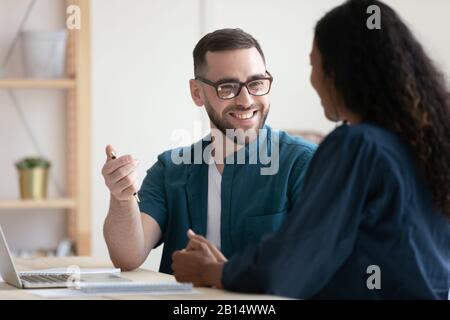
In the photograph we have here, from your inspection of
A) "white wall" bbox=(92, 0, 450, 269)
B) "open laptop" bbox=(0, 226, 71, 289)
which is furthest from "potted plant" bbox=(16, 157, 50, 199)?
"open laptop" bbox=(0, 226, 71, 289)

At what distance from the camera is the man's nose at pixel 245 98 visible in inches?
89.4

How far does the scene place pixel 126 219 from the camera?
212 cm

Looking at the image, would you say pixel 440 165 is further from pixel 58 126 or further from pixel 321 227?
pixel 58 126

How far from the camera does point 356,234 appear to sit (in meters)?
1.47

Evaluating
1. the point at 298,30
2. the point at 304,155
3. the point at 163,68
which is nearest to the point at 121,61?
the point at 163,68

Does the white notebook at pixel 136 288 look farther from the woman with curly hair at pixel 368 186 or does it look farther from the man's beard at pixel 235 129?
the man's beard at pixel 235 129

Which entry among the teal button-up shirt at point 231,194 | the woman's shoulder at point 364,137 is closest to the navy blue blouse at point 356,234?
the woman's shoulder at point 364,137

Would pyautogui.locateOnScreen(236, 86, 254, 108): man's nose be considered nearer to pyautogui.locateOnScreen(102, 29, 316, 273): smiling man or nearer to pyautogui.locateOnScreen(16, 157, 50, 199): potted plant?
pyautogui.locateOnScreen(102, 29, 316, 273): smiling man

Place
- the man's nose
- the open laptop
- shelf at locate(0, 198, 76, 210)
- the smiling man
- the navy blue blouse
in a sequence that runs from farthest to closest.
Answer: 1. shelf at locate(0, 198, 76, 210)
2. the man's nose
3. the smiling man
4. the open laptop
5. the navy blue blouse

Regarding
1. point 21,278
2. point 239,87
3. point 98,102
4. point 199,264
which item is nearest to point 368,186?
point 199,264

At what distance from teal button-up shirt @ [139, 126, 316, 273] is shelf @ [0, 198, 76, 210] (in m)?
1.28

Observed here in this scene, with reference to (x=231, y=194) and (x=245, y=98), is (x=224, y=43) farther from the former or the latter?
(x=231, y=194)

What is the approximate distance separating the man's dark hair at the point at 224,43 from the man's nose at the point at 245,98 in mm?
118

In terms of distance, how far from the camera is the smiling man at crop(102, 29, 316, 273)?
85.4 inches
